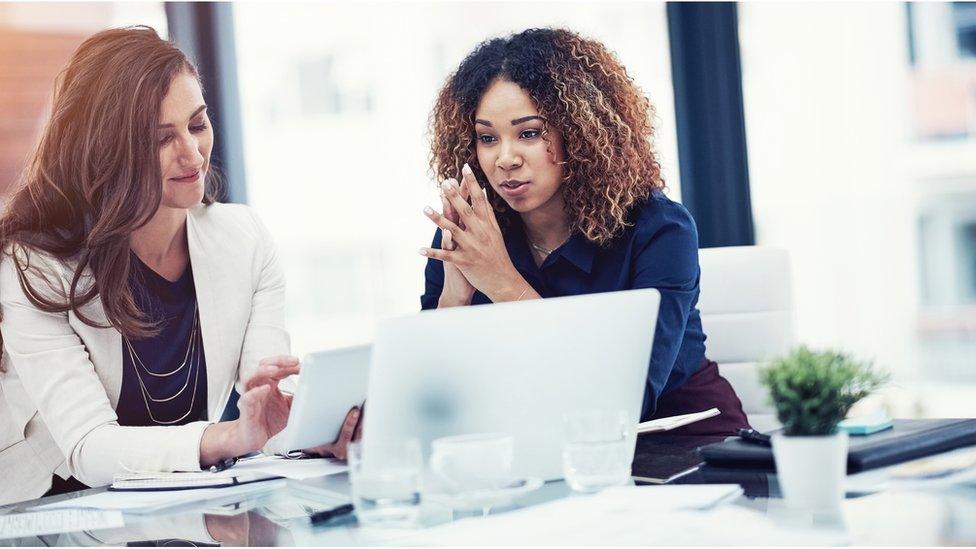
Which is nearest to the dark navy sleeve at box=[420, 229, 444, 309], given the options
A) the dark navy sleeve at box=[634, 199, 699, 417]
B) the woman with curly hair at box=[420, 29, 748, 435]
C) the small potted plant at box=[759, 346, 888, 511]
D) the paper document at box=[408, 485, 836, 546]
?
the woman with curly hair at box=[420, 29, 748, 435]

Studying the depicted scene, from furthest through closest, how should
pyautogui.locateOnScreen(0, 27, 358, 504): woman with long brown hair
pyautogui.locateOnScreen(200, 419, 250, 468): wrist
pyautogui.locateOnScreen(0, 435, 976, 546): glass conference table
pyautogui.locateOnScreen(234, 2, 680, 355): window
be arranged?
pyautogui.locateOnScreen(234, 2, 680, 355): window, pyautogui.locateOnScreen(0, 27, 358, 504): woman with long brown hair, pyautogui.locateOnScreen(200, 419, 250, 468): wrist, pyautogui.locateOnScreen(0, 435, 976, 546): glass conference table

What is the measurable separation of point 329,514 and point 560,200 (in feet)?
3.46

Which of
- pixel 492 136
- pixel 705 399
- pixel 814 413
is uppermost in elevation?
pixel 492 136

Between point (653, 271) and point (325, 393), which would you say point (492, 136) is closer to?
point (653, 271)

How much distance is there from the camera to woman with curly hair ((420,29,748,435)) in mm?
1911

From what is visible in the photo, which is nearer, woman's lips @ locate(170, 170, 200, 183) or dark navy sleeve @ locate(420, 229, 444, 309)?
woman's lips @ locate(170, 170, 200, 183)

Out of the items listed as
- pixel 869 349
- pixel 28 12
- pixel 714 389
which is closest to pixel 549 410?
pixel 714 389

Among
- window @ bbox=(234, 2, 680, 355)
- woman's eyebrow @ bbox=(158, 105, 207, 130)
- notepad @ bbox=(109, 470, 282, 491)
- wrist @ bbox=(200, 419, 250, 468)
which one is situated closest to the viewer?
notepad @ bbox=(109, 470, 282, 491)

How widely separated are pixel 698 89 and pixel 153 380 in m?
1.89

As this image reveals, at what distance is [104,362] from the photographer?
184 cm

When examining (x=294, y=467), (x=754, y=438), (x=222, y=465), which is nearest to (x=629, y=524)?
(x=754, y=438)

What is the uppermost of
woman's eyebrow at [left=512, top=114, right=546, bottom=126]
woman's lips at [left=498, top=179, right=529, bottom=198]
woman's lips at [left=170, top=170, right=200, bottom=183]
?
woman's eyebrow at [left=512, top=114, right=546, bottom=126]

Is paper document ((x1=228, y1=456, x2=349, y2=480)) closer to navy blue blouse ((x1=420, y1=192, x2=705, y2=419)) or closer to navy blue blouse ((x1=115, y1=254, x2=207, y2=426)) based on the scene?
navy blue blouse ((x1=115, y1=254, x2=207, y2=426))

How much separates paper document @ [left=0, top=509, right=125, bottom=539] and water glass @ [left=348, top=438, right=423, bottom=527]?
0.34m
